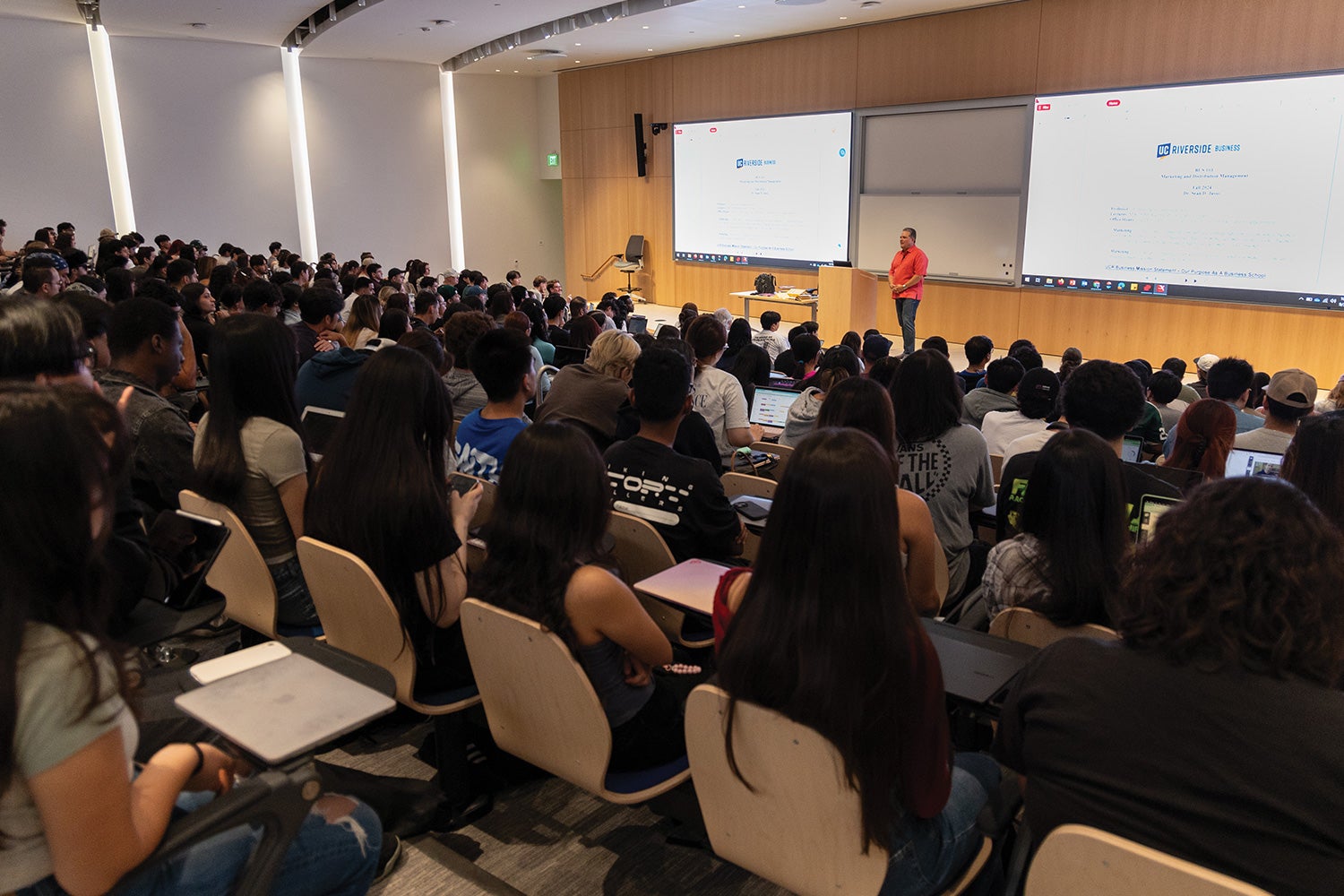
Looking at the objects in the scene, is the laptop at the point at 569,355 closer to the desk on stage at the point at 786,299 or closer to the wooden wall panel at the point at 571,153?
the desk on stage at the point at 786,299

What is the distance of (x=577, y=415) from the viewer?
3.73m

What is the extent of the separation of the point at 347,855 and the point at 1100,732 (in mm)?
1275

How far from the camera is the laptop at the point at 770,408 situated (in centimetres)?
489

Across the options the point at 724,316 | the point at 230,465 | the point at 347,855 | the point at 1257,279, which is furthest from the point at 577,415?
the point at 1257,279

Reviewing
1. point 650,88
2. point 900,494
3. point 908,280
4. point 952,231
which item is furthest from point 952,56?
point 900,494

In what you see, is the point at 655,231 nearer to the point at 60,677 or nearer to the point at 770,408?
the point at 770,408

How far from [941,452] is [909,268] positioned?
282 inches

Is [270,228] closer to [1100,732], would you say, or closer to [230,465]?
[230,465]

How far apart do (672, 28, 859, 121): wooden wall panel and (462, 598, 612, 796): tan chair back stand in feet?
34.3

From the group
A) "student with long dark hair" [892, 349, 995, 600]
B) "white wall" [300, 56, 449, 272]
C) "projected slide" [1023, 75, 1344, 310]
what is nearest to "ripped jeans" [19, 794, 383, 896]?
"student with long dark hair" [892, 349, 995, 600]

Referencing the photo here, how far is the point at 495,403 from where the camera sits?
3342 mm

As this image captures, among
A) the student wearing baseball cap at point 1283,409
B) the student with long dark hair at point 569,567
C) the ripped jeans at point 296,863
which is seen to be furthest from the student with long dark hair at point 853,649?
the student wearing baseball cap at point 1283,409

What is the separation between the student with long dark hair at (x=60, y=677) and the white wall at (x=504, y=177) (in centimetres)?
1561

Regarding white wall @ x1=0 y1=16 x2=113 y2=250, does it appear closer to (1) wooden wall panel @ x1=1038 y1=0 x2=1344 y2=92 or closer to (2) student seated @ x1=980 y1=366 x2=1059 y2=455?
(1) wooden wall panel @ x1=1038 y1=0 x2=1344 y2=92
